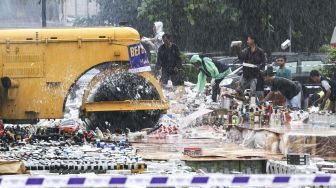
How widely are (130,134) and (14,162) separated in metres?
5.32

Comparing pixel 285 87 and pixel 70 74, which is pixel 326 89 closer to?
pixel 285 87

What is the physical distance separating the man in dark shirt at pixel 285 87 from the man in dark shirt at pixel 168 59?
2910 millimetres

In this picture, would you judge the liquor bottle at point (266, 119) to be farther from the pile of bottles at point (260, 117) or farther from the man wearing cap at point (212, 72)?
the man wearing cap at point (212, 72)

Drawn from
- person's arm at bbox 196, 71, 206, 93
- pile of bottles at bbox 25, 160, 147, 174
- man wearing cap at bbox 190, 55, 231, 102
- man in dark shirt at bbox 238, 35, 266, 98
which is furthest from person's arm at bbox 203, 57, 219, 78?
pile of bottles at bbox 25, 160, 147, 174

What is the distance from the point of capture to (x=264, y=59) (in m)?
19.8

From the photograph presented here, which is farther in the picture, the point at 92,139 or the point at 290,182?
the point at 92,139

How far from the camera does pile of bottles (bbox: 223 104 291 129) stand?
16609 mm

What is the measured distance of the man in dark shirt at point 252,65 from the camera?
19750 millimetres

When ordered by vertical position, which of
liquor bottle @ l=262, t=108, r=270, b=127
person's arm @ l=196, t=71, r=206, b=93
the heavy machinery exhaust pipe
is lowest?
liquor bottle @ l=262, t=108, r=270, b=127

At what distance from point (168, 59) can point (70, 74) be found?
5683mm

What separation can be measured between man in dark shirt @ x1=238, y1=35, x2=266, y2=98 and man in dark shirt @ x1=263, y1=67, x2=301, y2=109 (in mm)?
196

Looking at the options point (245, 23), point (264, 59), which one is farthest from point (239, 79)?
point (245, 23)

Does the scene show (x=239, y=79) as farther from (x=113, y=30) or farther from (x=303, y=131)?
(x=303, y=131)

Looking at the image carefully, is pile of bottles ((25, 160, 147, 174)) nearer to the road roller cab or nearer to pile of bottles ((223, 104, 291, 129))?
the road roller cab
